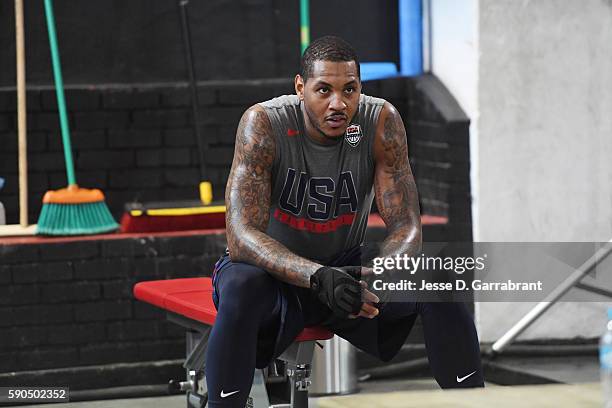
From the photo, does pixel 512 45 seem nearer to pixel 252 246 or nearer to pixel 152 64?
pixel 152 64

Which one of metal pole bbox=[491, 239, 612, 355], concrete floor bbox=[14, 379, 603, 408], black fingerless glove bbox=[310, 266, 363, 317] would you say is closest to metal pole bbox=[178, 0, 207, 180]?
metal pole bbox=[491, 239, 612, 355]

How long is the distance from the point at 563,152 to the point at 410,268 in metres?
1.83

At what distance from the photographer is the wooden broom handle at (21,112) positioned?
4719mm

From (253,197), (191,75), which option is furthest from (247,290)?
(191,75)

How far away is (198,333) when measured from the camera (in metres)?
3.86

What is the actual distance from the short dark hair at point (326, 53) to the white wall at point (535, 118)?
1.64 metres

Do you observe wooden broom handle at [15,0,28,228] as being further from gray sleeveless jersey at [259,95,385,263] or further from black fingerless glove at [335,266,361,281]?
black fingerless glove at [335,266,361,281]

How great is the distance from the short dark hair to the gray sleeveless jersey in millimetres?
120

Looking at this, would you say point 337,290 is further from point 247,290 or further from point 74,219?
point 74,219

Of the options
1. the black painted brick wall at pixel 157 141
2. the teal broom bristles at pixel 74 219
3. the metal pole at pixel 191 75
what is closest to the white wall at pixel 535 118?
the black painted brick wall at pixel 157 141

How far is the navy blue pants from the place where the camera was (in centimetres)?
307

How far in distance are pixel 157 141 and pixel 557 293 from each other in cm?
166

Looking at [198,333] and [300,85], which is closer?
[300,85]

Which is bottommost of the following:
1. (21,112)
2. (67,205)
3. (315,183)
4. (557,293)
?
(557,293)
